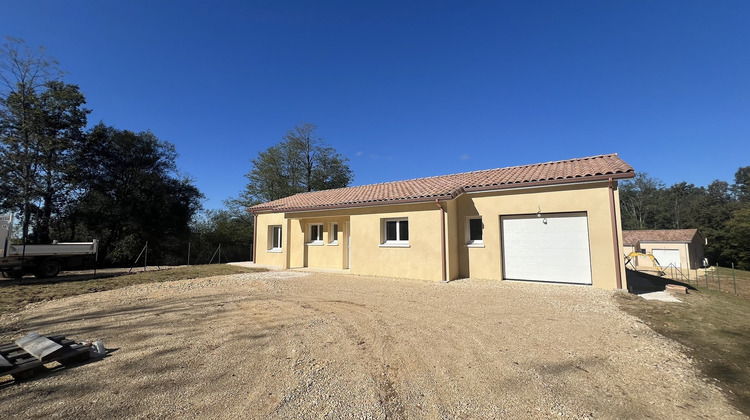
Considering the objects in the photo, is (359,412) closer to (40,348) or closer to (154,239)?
(40,348)

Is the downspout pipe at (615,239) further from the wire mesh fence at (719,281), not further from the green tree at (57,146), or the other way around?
the green tree at (57,146)

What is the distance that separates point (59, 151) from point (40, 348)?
21.6 meters

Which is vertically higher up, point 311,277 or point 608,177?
point 608,177

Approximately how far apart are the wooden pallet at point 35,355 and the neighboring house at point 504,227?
866 cm

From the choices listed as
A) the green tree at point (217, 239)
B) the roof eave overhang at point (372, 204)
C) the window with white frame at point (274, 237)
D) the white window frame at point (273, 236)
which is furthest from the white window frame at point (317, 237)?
the green tree at point (217, 239)

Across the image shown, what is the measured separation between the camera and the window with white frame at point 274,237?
16705mm

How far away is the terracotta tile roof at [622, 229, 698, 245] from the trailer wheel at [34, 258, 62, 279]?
40.2m

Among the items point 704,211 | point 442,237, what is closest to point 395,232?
point 442,237

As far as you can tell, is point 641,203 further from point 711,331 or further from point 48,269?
point 48,269

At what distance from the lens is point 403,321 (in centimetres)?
550

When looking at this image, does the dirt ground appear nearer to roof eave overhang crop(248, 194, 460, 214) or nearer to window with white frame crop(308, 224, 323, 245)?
roof eave overhang crop(248, 194, 460, 214)

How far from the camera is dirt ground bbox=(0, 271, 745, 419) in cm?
274

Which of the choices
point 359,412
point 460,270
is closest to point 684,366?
point 359,412

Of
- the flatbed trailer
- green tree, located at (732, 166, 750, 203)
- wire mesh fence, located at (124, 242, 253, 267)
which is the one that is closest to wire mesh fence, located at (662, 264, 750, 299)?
wire mesh fence, located at (124, 242, 253, 267)
